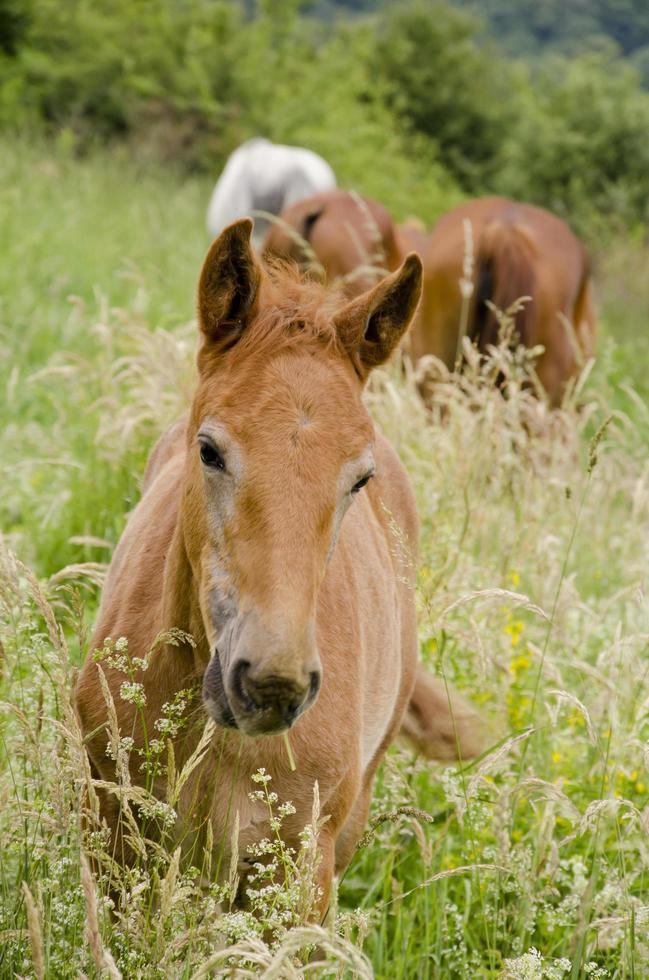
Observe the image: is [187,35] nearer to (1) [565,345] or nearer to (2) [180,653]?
(1) [565,345]

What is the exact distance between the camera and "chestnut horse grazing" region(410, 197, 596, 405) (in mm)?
7691

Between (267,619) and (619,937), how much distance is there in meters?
1.64

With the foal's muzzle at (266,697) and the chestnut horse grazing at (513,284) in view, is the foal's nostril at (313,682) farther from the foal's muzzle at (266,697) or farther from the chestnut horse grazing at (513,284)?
the chestnut horse grazing at (513,284)

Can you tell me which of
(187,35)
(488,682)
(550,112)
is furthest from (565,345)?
(550,112)

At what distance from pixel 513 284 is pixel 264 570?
5.90m

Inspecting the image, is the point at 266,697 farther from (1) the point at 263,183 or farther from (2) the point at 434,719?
(1) the point at 263,183

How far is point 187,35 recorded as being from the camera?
19328mm

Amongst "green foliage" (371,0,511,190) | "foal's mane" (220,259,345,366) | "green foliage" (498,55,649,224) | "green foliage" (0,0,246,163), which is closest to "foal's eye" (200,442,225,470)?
"foal's mane" (220,259,345,366)

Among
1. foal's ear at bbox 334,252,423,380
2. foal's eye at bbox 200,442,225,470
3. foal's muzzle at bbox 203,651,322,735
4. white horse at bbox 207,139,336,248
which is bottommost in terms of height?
white horse at bbox 207,139,336,248

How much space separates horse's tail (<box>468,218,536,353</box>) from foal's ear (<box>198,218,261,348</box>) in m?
5.07

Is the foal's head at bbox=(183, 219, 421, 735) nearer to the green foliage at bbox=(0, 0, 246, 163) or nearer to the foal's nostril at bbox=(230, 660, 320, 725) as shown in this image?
the foal's nostril at bbox=(230, 660, 320, 725)

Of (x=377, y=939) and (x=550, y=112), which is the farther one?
(x=550, y=112)

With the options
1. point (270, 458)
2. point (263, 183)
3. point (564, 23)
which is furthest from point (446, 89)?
point (564, 23)

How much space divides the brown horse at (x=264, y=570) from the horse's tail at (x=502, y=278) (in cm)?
464
